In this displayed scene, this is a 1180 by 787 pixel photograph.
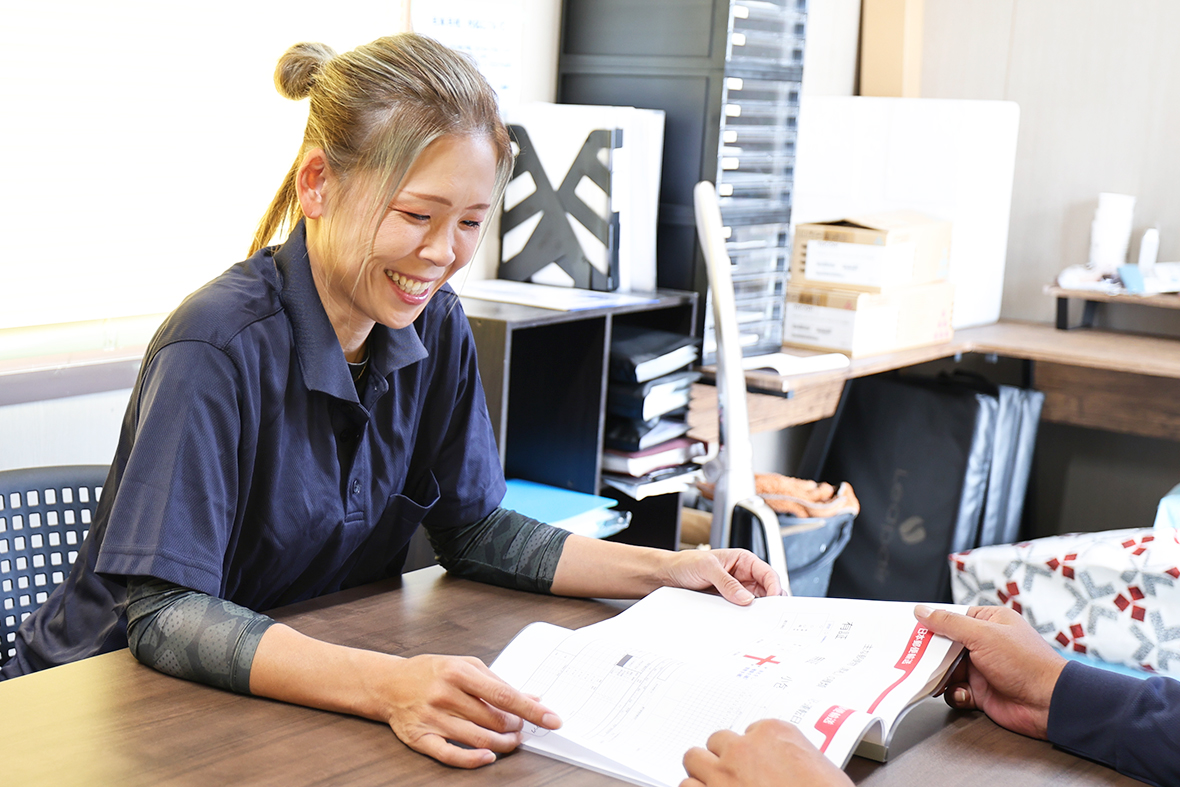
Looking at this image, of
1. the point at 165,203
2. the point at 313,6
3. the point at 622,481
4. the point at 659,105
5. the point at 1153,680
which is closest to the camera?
the point at 1153,680

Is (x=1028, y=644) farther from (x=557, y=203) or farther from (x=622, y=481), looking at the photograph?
(x=557, y=203)

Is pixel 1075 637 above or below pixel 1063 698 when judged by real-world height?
below

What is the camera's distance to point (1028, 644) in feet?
3.55

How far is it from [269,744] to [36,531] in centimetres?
64

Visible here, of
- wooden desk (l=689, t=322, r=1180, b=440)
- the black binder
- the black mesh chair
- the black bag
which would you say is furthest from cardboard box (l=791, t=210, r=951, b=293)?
the black mesh chair

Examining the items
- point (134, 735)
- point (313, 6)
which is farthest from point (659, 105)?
point (134, 735)

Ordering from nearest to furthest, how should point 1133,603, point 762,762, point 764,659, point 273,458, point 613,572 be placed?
point 762,762 < point 764,659 < point 273,458 < point 613,572 < point 1133,603

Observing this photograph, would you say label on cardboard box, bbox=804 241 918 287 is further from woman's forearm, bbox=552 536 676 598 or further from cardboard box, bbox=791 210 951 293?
woman's forearm, bbox=552 536 676 598

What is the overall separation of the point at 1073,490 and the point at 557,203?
218 cm

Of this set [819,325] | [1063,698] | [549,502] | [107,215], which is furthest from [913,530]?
[107,215]

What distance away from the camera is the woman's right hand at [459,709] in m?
0.91

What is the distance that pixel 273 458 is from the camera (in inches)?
46.1

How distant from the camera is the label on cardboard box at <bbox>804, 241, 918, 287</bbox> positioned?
2695 mm

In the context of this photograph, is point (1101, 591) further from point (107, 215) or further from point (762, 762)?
point (107, 215)
